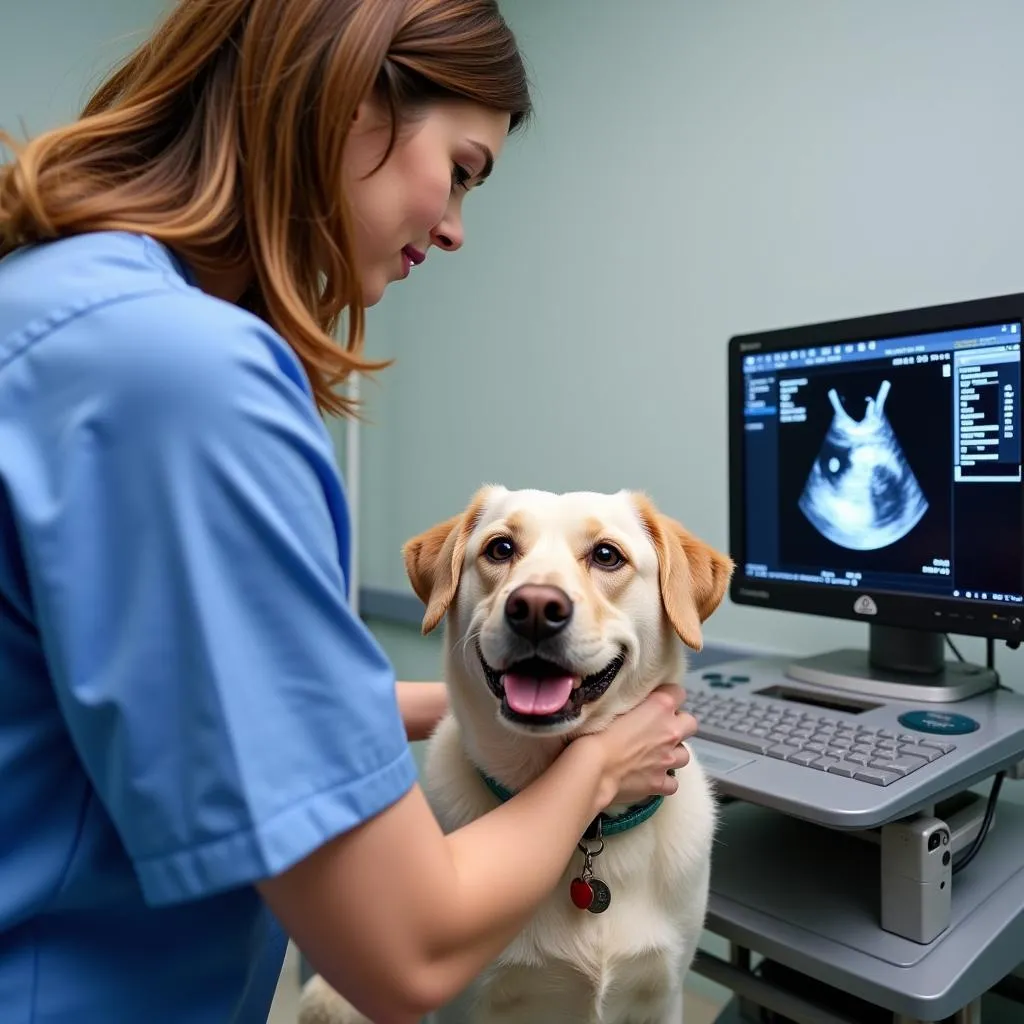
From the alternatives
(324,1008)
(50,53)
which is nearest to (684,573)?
(324,1008)

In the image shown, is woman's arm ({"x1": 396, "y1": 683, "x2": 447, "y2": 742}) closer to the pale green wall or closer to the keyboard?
the keyboard

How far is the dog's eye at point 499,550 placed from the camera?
896mm

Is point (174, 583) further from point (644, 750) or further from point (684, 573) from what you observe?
point (684, 573)

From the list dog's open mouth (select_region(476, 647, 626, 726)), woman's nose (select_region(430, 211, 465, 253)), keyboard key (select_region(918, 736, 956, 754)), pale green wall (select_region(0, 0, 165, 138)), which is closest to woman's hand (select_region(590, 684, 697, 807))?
dog's open mouth (select_region(476, 647, 626, 726))

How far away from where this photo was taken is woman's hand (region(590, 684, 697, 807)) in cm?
75

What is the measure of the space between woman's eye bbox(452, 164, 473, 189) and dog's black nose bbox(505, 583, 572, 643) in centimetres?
40

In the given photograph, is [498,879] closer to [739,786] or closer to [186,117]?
[739,786]

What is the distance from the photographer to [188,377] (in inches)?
16.8

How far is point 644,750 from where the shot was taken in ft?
2.54

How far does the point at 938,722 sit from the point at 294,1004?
5.47 ft

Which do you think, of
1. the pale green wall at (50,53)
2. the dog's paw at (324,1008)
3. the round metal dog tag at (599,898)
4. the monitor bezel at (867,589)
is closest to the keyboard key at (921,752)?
the monitor bezel at (867,589)

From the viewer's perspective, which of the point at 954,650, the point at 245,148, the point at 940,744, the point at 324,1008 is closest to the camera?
the point at 245,148

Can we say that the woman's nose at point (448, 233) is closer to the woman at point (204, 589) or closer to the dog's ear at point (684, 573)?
the woman at point (204, 589)

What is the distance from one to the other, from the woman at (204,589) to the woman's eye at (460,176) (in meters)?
0.12
